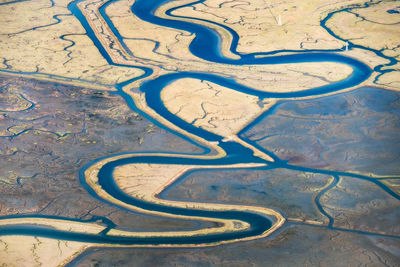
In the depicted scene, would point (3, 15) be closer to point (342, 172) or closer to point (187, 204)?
point (187, 204)

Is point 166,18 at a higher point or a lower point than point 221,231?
higher

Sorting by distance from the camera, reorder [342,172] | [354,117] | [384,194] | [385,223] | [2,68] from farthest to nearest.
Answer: [2,68]
[354,117]
[342,172]
[384,194]
[385,223]

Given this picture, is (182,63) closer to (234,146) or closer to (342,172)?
(234,146)

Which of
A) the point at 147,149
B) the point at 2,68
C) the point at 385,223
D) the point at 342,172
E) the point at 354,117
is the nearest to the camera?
the point at 385,223

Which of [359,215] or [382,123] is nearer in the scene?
[359,215]

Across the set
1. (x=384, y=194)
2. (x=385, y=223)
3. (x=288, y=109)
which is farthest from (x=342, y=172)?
(x=288, y=109)

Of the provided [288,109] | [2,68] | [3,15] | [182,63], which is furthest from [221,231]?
[3,15]
